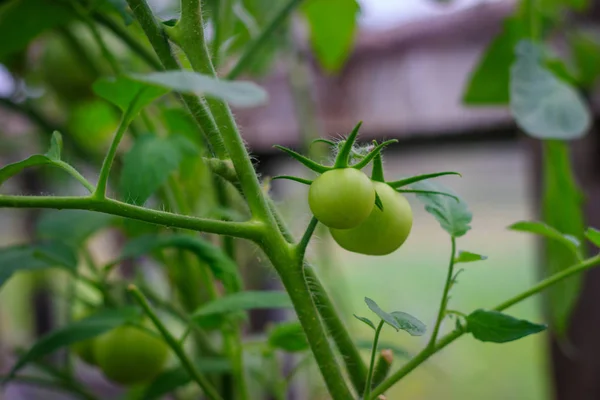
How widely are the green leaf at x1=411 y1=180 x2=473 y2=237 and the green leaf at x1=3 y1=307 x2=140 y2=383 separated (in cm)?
18

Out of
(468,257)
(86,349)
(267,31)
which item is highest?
(267,31)

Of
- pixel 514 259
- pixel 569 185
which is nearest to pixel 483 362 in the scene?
pixel 514 259

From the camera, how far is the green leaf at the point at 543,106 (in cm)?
38

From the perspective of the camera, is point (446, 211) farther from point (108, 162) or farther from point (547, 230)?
point (108, 162)

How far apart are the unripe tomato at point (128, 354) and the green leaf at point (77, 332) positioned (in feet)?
0.18

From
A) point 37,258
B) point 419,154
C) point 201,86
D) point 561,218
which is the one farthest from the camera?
point 419,154

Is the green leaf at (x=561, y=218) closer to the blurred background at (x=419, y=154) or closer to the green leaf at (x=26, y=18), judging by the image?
the blurred background at (x=419, y=154)

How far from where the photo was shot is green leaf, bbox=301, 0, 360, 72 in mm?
644

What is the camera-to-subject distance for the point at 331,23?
67 cm

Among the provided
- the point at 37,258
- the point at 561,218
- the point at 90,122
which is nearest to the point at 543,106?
the point at 561,218

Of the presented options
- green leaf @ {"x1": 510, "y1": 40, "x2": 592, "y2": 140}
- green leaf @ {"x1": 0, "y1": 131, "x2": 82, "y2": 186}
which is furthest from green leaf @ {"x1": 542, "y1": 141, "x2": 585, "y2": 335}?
green leaf @ {"x1": 0, "y1": 131, "x2": 82, "y2": 186}

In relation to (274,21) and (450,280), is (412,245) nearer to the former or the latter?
(274,21)

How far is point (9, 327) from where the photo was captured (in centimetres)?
142

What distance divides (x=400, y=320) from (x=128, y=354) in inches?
9.6
